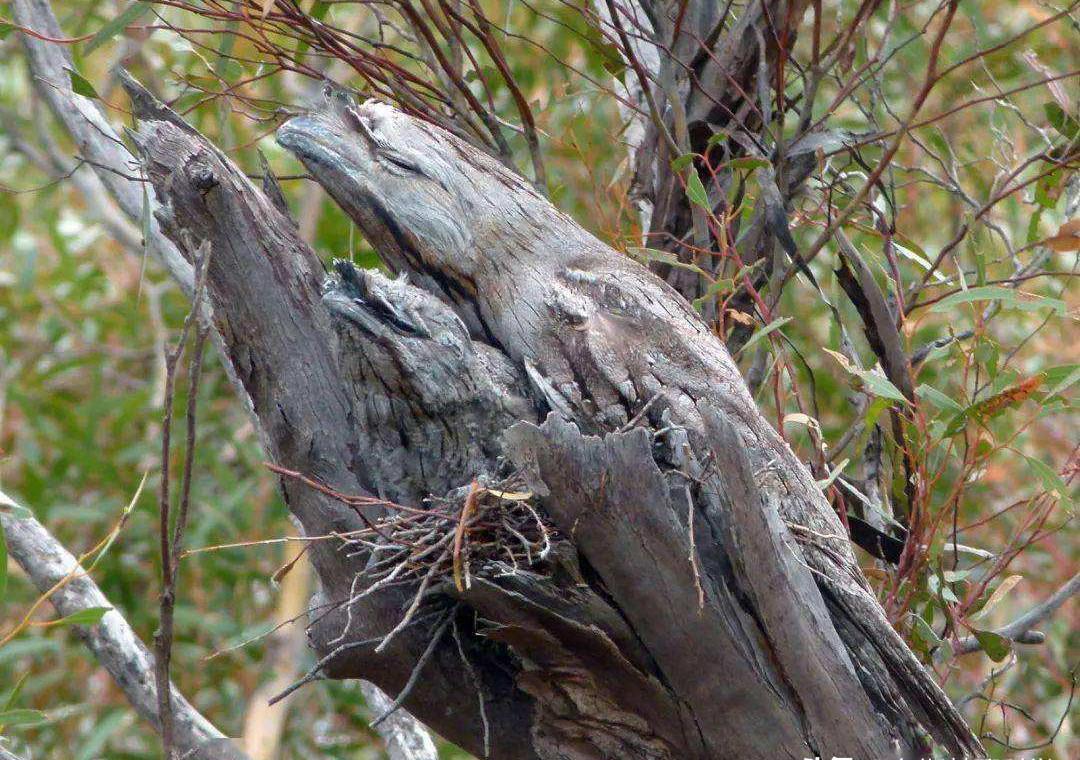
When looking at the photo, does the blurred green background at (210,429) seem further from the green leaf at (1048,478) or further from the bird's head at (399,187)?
the bird's head at (399,187)

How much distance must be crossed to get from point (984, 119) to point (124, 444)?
283 centimetres

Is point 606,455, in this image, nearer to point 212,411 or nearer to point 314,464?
point 314,464

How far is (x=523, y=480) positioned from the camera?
1.19 metres

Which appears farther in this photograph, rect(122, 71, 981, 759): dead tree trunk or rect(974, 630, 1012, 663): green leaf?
rect(974, 630, 1012, 663): green leaf

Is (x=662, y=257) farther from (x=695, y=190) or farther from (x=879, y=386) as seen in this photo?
(x=879, y=386)

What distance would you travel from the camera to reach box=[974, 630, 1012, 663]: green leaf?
1547 millimetres

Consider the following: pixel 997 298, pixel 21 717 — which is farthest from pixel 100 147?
pixel 997 298

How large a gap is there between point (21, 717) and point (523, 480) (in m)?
0.69

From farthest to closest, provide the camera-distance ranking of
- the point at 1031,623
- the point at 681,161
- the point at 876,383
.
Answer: the point at 1031,623
the point at 681,161
the point at 876,383

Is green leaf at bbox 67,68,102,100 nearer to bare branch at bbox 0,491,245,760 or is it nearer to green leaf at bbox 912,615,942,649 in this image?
bare branch at bbox 0,491,245,760

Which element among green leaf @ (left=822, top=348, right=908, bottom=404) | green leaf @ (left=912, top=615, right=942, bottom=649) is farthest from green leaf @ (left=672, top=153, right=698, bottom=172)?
green leaf @ (left=912, top=615, right=942, bottom=649)

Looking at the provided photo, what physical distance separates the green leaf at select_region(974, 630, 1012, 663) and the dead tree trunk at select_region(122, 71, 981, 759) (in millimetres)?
320

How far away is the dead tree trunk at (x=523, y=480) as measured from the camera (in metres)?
1.14

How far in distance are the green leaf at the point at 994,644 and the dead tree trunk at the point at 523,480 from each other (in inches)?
12.6
